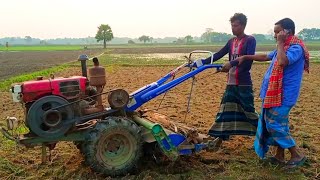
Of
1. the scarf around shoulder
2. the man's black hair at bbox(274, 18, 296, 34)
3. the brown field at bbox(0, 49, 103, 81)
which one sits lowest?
the brown field at bbox(0, 49, 103, 81)

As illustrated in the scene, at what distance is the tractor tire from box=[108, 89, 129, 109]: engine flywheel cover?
24 cm

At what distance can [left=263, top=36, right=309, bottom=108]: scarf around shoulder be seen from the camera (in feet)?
15.1

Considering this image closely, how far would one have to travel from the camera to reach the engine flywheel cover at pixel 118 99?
4688 millimetres

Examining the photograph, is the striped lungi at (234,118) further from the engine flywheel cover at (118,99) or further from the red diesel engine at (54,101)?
the red diesel engine at (54,101)

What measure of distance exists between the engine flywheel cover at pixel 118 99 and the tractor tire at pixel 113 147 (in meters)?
0.24

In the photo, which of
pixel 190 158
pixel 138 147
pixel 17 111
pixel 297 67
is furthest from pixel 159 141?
pixel 17 111

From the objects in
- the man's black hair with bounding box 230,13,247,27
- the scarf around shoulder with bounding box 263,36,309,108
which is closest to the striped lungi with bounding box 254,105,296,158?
the scarf around shoulder with bounding box 263,36,309,108

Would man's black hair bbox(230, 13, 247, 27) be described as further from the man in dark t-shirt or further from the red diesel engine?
the red diesel engine

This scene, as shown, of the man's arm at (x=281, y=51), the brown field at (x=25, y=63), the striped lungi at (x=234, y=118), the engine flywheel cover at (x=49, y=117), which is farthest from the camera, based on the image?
the brown field at (x=25, y=63)

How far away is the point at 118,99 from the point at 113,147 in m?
0.59

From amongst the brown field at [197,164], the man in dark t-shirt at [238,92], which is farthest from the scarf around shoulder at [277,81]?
the brown field at [197,164]

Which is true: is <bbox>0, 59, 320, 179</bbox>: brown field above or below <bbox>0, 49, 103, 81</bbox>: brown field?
above

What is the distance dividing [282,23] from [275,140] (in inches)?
57.0

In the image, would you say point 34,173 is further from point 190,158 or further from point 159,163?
point 190,158
